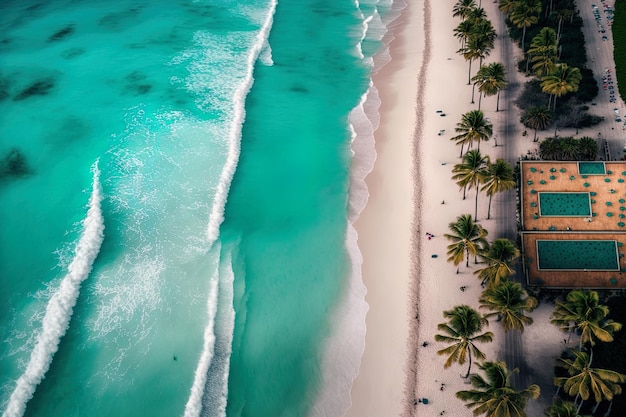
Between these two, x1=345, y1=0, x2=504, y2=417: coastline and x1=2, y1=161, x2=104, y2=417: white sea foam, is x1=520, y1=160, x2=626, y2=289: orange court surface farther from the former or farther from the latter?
x1=2, y1=161, x2=104, y2=417: white sea foam

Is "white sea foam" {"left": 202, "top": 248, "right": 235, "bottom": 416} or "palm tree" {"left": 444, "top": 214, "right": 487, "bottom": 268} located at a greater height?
"palm tree" {"left": 444, "top": 214, "right": 487, "bottom": 268}

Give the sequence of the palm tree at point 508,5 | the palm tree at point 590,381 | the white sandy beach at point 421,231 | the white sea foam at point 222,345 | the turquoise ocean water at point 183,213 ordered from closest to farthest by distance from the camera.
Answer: the palm tree at point 590,381, the white sea foam at point 222,345, the white sandy beach at point 421,231, the turquoise ocean water at point 183,213, the palm tree at point 508,5

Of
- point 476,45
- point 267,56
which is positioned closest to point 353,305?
point 476,45

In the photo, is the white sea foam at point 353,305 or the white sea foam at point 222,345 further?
the white sea foam at point 353,305

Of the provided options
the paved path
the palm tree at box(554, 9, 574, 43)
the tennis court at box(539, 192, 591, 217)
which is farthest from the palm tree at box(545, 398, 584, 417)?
the palm tree at box(554, 9, 574, 43)

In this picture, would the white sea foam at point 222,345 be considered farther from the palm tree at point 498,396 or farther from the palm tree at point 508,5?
the palm tree at point 508,5

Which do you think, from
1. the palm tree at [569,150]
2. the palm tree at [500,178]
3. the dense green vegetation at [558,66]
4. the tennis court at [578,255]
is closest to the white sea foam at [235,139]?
the palm tree at [500,178]
